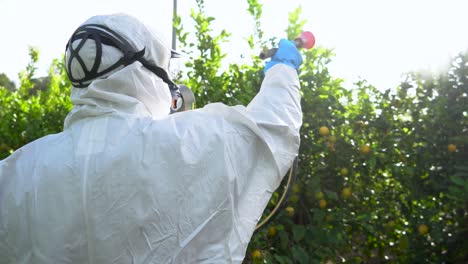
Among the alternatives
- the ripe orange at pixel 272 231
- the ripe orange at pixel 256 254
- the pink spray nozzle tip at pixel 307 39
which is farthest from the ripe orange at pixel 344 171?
the pink spray nozzle tip at pixel 307 39

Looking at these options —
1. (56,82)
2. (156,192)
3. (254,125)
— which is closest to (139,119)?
(156,192)

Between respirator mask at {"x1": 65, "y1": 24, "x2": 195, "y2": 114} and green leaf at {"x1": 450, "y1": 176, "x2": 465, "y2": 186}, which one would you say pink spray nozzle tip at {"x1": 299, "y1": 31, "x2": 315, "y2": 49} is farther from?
Answer: green leaf at {"x1": 450, "y1": 176, "x2": 465, "y2": 186}

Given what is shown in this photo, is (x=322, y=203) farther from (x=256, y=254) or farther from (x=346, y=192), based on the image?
(x=256, y=254)

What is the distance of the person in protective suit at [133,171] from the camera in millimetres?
1403

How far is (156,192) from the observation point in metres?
1.41

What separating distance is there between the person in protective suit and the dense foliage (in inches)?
43.5

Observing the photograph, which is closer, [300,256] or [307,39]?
[307,39]

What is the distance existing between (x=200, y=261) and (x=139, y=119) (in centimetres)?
46

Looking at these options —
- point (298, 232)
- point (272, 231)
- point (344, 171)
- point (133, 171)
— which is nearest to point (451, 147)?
point (344, 171)

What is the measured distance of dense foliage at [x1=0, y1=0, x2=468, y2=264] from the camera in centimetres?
264

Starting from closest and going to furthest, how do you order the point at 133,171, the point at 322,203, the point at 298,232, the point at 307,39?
the point at 133,171 < the point at 307,39 < the point at 298,232 < the point at 322,203

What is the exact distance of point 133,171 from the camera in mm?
1406

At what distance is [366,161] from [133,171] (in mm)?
1693

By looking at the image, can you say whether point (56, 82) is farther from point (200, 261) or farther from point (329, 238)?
point (200, 261)
